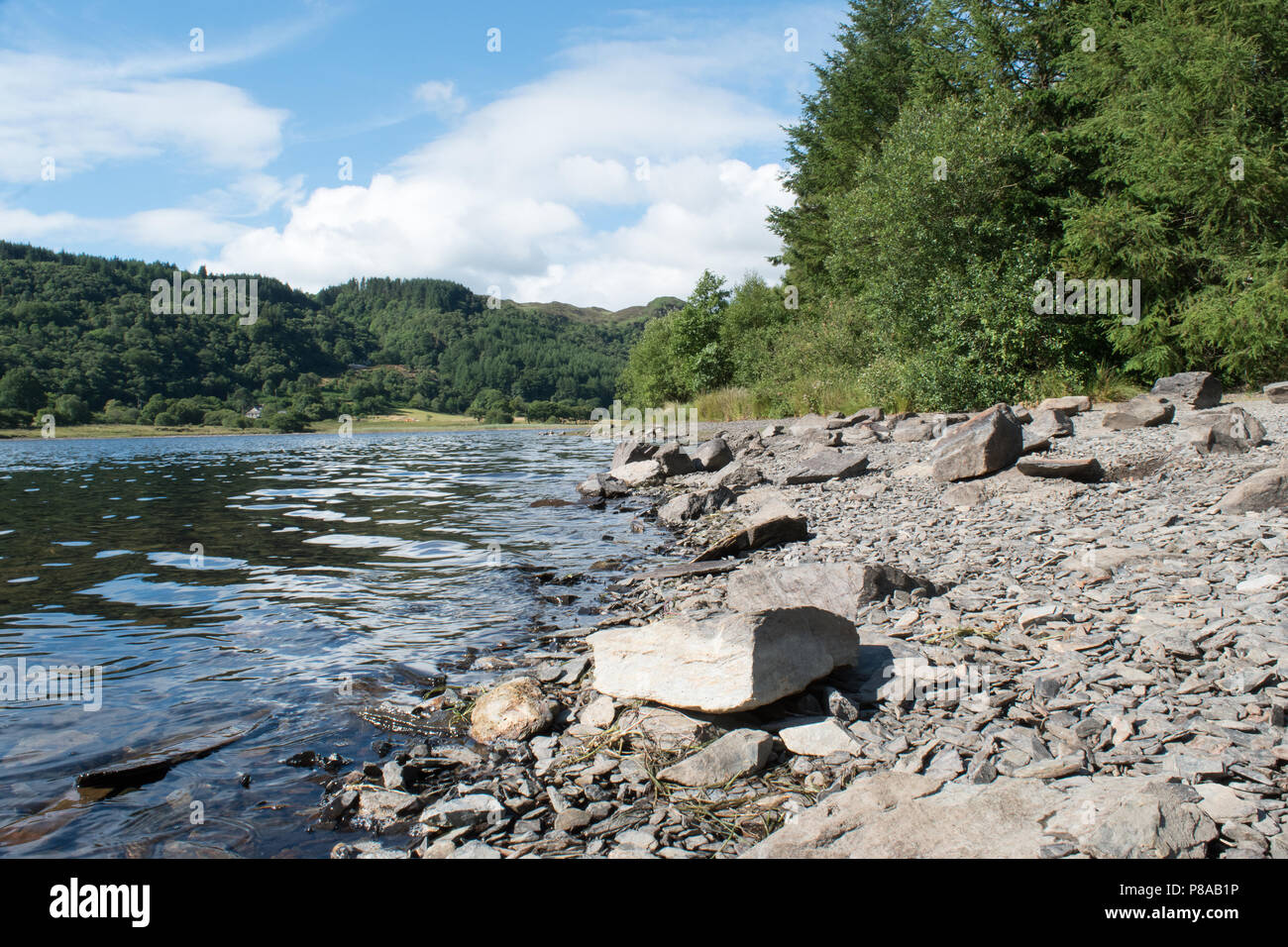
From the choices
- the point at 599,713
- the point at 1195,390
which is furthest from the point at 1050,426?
the point at 599,713

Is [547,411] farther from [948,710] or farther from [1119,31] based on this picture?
[948,710]

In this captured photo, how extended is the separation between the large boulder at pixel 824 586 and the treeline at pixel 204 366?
103 m

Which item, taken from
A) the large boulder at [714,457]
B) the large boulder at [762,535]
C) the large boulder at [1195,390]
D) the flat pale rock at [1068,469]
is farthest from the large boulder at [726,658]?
the large boulder at [1195,390]

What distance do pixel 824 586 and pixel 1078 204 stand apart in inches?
1039

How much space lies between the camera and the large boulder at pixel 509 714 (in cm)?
516

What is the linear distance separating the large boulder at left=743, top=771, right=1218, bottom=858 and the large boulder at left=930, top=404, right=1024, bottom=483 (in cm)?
927

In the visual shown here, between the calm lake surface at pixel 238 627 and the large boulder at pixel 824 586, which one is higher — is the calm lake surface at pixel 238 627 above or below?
below

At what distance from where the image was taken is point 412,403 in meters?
148

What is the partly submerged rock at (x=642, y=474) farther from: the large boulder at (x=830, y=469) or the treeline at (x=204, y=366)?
the treeline at (x=204, y=366)

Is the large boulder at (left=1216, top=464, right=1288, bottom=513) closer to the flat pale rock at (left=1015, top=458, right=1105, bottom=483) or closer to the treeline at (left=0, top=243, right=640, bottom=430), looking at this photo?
the flat pale rock at (left=1015, top=458, right=1105, bottom=483)

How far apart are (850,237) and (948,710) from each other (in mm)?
29392

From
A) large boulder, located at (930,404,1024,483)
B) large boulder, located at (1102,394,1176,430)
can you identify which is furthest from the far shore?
large boulder, located at (930,404,1024,483)

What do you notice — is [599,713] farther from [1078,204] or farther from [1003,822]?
[1078,204]
